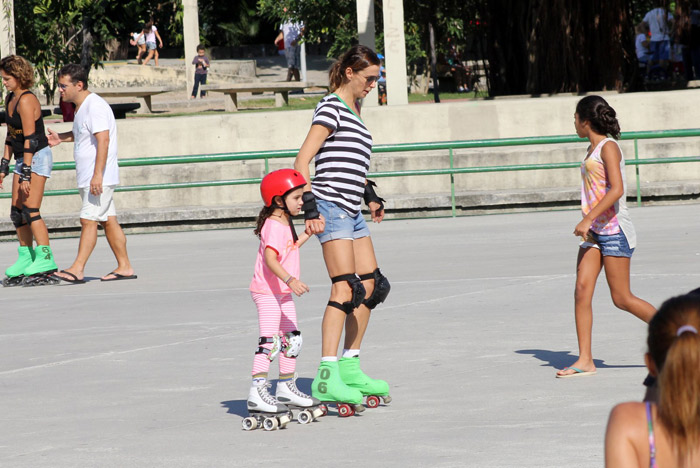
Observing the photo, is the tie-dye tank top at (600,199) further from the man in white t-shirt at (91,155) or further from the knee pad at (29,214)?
the knee pad at (29,214)

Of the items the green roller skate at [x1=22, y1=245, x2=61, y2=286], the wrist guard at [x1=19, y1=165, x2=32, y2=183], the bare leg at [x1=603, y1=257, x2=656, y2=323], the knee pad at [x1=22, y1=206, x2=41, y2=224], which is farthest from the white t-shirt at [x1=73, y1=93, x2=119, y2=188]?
the bare leg at [x1=603, y1=257, x2=656, y2=323]

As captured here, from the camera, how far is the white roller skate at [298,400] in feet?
19.6

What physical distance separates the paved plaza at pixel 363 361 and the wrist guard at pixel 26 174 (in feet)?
3.35

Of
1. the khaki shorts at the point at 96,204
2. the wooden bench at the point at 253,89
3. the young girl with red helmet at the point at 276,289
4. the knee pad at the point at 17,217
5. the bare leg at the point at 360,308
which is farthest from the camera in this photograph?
the wooden bench at the point at 253,89

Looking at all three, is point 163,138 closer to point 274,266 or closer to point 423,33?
point 274,266

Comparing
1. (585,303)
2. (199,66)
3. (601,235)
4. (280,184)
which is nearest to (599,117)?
(601,235)

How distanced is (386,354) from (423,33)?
23.9 metres

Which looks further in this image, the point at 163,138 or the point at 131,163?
the point at 163,138

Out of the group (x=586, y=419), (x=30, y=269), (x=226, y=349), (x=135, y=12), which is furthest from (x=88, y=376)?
(x=135, y=12)

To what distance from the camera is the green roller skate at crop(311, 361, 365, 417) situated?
602cm

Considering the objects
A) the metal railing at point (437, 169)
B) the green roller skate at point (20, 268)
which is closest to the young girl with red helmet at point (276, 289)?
the green roller skate at point (20, 268)

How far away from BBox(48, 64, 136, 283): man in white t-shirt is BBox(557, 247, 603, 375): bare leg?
17.6ft

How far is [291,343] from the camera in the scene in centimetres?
586

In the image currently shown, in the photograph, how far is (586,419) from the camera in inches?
226
